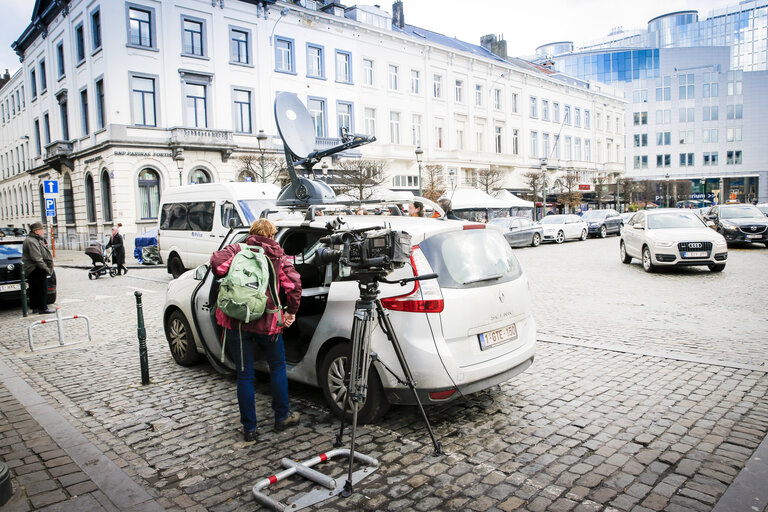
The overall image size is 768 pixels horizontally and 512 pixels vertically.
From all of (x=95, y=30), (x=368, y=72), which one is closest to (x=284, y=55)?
(x=368, y=72)

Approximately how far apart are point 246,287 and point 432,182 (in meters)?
33.4

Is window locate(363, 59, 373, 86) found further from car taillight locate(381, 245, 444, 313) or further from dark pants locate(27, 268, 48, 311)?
car taillight locate(381, 245, 444, 313)

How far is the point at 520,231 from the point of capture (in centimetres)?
2603

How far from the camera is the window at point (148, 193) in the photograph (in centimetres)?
2852

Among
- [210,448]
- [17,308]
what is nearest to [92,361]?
[210,448]

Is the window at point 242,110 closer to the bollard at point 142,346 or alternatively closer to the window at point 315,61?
the window at point 315,61

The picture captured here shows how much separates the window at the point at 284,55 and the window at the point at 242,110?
264 centimetres

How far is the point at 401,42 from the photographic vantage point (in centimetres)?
3947

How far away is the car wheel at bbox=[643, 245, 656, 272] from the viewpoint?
14219mm

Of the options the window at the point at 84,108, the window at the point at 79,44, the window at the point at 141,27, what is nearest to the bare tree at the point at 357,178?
the window at the point at 141,27

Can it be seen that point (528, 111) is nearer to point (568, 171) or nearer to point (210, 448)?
point (568, 171)

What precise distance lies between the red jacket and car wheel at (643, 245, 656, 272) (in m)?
12.2

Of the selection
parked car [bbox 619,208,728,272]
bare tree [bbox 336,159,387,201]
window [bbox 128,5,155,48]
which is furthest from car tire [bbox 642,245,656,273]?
window [bbox 128,5,155,48]

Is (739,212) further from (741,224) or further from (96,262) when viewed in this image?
(96,262)
